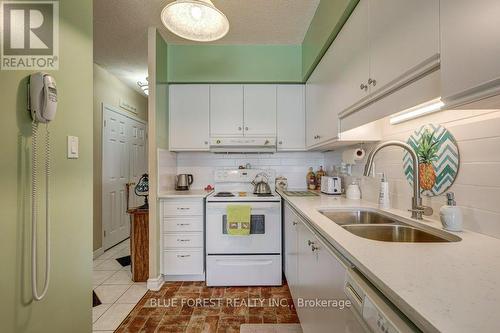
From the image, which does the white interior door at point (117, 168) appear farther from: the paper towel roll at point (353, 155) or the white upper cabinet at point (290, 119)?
the paper towel roll at point (353, 155)

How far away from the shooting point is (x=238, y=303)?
206cm

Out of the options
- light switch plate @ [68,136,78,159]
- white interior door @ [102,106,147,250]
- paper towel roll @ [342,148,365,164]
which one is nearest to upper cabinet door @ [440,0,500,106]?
paper towel roll @ [342,148,365,164]

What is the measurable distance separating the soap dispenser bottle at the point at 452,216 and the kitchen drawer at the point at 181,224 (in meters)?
1.95

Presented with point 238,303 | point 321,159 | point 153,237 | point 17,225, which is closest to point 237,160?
point 321,159

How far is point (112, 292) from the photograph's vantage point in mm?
2234

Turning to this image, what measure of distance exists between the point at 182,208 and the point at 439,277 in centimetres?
213

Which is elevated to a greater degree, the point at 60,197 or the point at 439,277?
the point at 60,197

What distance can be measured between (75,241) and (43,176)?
39cm

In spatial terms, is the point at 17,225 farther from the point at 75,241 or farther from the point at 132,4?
the point at 132,4

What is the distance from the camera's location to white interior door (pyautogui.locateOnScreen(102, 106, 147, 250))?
326cm

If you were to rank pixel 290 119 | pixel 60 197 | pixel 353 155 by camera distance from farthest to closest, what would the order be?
pixel 290 119 → pixel 353 155 → pixel 60 197

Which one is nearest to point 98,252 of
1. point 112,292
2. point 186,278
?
point 112,292

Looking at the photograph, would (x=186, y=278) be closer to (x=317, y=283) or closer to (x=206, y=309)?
(x=206, y=309)

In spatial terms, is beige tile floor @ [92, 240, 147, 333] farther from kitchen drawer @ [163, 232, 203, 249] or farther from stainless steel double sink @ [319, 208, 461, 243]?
stainless steel double sink @ [319, 208, 461, 243]
